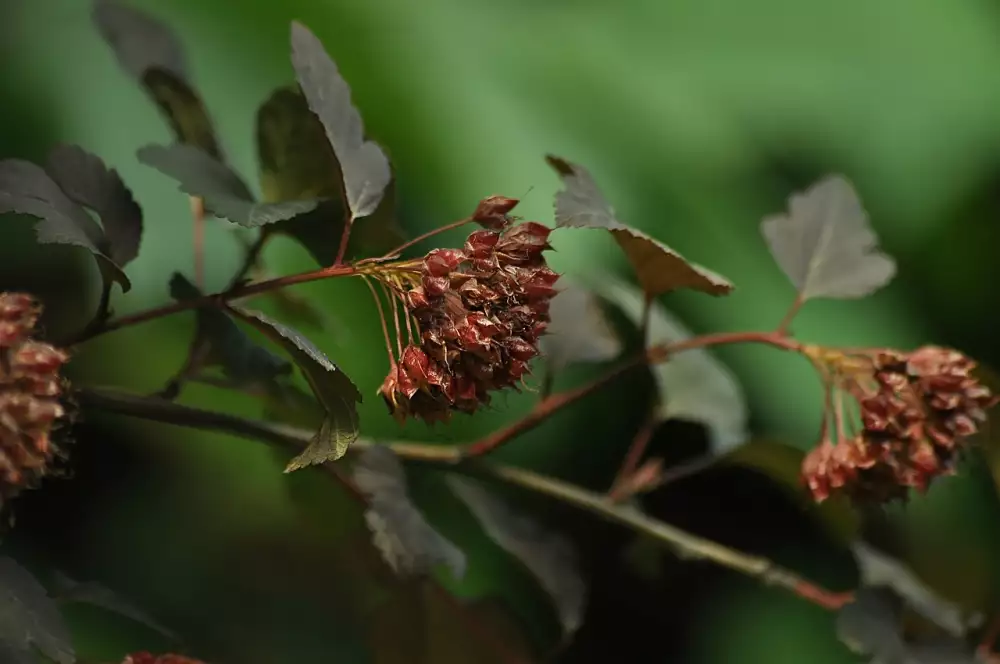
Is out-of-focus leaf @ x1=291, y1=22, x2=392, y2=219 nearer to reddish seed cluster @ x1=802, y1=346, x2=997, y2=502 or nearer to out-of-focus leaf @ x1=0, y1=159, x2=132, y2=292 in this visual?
out-of-focus leaf @ x1=0, y1=159, x2=132, y2=292

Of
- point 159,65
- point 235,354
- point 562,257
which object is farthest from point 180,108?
point 562,257

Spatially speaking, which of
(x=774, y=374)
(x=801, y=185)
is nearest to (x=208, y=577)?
(x=774, y=374)

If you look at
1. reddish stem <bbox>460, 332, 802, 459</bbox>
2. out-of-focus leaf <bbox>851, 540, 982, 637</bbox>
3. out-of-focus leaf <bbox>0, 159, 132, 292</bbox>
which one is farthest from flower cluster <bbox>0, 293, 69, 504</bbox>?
out-of-focus leaf <bbox>851, 540, 982, 637</bbox>

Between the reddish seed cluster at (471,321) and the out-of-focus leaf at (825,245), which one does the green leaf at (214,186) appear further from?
the out-of-focus leaf at (825,245)

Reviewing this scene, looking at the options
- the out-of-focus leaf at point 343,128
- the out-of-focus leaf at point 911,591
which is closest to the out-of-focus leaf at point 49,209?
the out-of-focus leaf at point 343,128

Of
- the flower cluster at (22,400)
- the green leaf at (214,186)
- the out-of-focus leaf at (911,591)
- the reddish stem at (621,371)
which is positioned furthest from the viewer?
the out-of-focus leaf at (911,591)

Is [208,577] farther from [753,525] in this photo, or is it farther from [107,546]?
[753,525]
